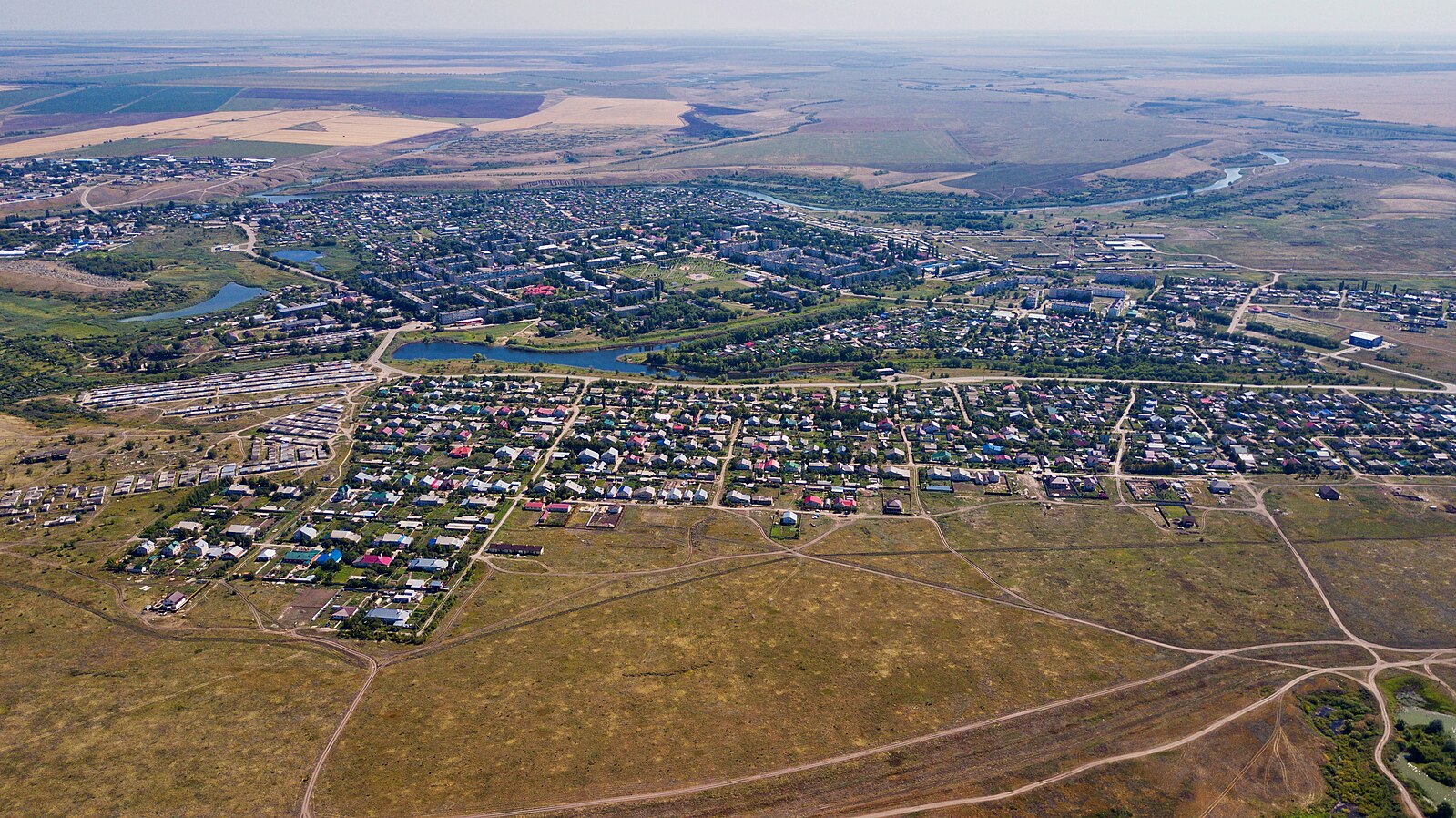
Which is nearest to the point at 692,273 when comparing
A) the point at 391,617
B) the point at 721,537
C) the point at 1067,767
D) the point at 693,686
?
the point at 721,537

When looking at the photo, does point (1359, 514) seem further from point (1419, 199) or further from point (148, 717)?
point (1419, 199)

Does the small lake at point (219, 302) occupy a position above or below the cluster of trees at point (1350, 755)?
above

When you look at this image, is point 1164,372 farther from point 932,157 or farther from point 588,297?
point 932,157

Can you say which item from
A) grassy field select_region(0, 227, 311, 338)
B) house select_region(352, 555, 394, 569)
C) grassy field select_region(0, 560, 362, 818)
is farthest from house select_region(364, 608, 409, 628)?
grassy field select_region(0, 227, 311, 338)

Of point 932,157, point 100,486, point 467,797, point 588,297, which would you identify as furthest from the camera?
point 932,157

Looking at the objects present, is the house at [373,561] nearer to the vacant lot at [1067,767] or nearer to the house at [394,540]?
the house at [394,540]

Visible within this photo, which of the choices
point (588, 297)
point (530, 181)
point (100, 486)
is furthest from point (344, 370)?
point (530, 181)

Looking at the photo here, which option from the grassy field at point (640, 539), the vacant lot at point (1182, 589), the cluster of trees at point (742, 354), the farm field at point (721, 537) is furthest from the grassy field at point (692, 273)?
the vacant lot at point (1182, 589)
